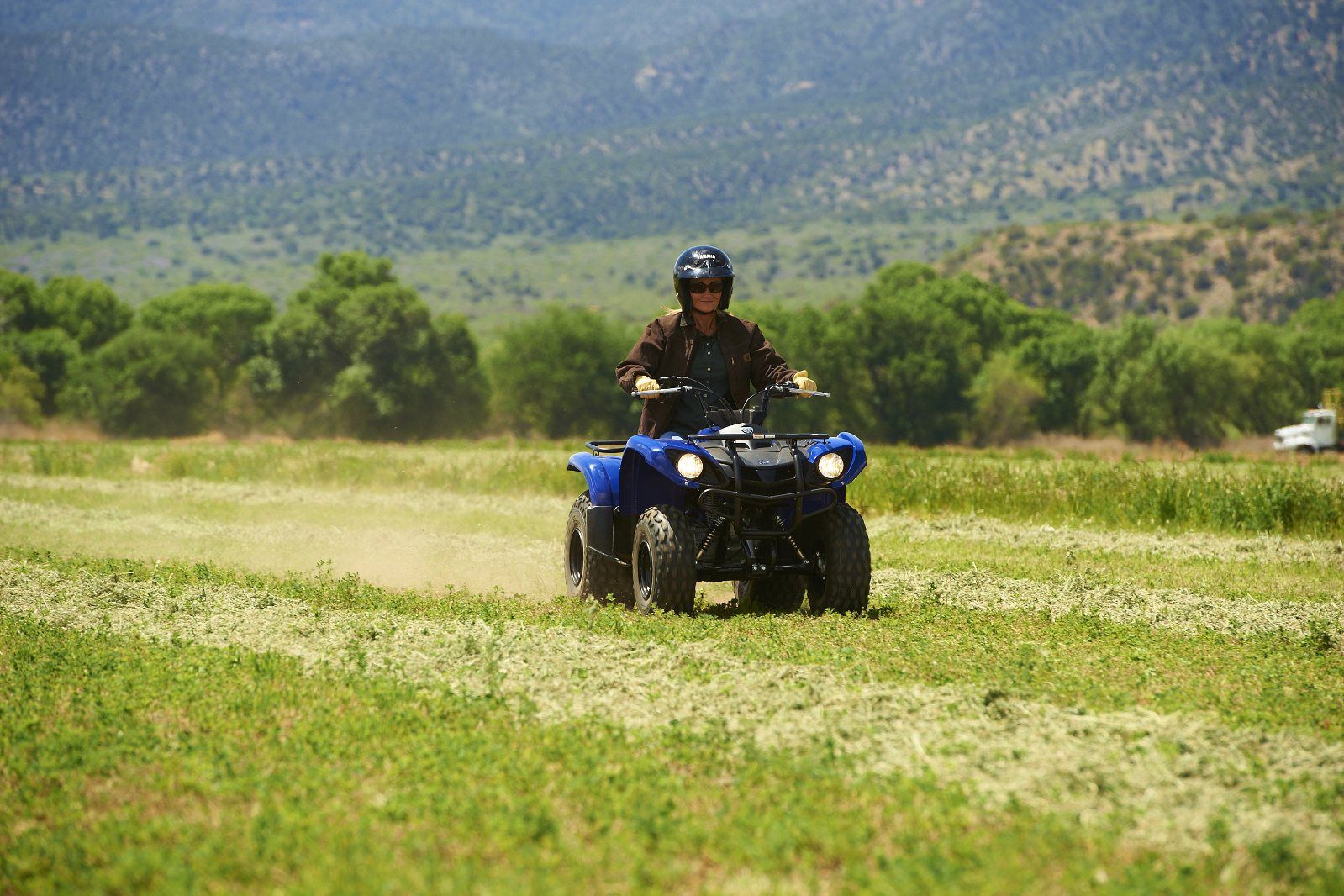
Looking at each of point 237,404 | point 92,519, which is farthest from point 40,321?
point 92,519

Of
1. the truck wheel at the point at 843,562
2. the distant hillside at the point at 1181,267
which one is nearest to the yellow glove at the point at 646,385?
the truck wheel at the point at 843,562

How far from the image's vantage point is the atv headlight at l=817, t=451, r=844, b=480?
10602 mm

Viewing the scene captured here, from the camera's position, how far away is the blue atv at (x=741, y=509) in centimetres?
1042

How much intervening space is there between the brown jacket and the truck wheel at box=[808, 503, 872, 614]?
1295 millimetres

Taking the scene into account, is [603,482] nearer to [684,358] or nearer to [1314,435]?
[684,358]

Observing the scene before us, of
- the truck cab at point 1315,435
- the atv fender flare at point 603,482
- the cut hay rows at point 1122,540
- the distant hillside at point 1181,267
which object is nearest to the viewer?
the atv fender flare at point 603,482

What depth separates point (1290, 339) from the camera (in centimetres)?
10231

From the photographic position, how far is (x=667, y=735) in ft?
23.5

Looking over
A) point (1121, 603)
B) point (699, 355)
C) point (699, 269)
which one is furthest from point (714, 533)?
point (1121, 603)

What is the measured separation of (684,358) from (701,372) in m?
0.17

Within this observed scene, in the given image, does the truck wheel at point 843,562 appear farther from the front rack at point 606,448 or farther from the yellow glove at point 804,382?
the front rack at point 606,448

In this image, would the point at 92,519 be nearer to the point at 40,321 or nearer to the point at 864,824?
the point at 864,824

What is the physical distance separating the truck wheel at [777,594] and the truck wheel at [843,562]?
0.65 m

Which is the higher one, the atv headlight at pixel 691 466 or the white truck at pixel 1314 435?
the atv headlight at pixel 691 466
